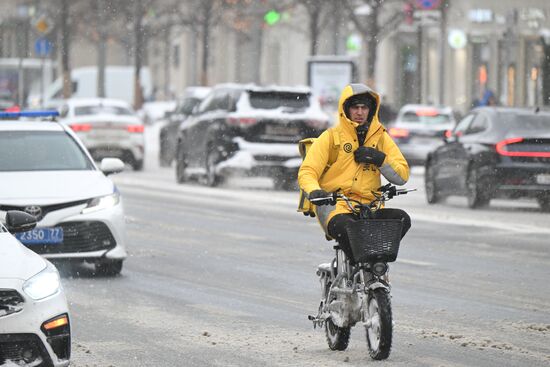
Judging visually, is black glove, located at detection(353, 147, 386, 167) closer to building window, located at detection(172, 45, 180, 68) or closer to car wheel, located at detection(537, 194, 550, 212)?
car wheel, located at detection(537, 194, 550, 212)

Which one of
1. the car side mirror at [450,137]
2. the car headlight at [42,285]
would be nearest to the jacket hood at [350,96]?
the car headlight at [42,285]

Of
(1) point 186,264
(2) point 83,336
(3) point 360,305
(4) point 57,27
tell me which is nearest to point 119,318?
(2) point 83,336

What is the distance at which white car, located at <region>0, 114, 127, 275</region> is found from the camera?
45.0ft

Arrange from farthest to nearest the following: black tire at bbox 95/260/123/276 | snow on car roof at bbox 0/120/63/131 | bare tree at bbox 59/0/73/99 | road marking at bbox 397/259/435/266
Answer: bare tree at bbox 59/0/73/99 → road marking at bbox 397/259/435/266 → snow on car roof at bbox 0/120/63/131 → black tire at bbox 95/260/123/276

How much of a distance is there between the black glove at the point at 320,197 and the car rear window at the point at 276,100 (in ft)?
62.3

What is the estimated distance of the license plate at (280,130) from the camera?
91.5ft

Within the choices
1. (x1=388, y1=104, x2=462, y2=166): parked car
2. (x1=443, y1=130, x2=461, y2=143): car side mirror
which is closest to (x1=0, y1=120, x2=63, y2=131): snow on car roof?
(x1=443, y1=130, x2=461, y2=143): car side mirror

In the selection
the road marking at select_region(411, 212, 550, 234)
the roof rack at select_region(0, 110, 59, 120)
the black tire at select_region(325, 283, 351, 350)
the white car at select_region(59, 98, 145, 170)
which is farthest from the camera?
the white car at select_region(59, 98, 145, 170)

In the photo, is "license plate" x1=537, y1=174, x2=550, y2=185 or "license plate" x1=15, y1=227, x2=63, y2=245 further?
"license plate" x1=537, y1=174, x2=550, y2=185

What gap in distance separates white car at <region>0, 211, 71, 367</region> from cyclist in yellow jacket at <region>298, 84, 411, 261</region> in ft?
5.79

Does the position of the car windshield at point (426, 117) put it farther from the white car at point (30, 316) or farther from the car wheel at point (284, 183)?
the white car at point (30, 316)

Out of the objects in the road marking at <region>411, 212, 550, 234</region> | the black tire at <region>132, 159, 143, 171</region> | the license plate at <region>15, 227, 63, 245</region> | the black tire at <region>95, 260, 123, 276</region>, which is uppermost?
the black tire at <region>132, 159, 143, 171</region>

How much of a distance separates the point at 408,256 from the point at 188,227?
14.1 ft

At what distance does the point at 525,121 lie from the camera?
944 inches
